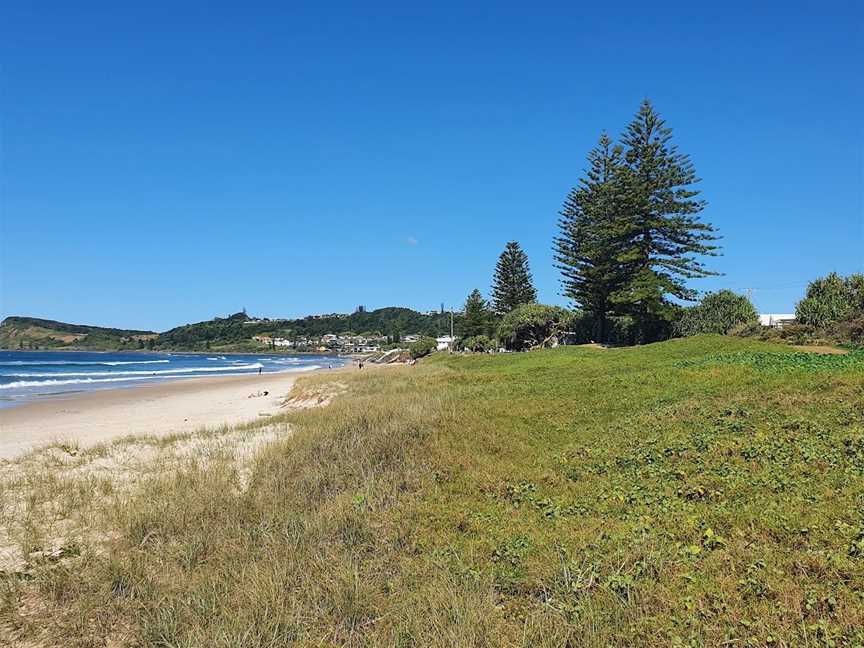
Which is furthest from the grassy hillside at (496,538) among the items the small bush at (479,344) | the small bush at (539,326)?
the small bush at (479,344)

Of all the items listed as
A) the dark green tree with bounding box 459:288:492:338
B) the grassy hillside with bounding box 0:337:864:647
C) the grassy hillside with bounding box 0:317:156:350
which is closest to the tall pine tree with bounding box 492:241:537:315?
the dark green tree with bounding box 459:288:492:338

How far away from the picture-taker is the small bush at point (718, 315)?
86.6ft

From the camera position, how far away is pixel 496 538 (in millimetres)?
4566

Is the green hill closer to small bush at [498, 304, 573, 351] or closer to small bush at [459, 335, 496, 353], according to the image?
small bush at [459, 335, 496, 353]

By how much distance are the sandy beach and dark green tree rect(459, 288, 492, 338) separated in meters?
31.1

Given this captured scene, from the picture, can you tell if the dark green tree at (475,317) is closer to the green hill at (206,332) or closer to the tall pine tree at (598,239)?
the tall pine tree at (598,239)

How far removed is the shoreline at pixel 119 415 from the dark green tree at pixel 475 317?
31146 millimetres

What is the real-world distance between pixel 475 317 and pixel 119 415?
1622 inches

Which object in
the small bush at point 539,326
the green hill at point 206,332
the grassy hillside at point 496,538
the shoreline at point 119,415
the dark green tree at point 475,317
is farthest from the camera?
the green hill at point 206,332

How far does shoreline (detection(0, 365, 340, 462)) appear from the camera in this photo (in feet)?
44.3

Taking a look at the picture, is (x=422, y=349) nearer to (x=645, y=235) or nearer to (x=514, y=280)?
(x=514, y=280)

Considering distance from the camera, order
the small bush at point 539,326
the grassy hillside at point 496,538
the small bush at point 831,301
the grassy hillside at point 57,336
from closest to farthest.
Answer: the grassy hillside at point 496,538, the small bush at point 831,301, the small bush at point 539,326, the grassy hillside at point 57,336

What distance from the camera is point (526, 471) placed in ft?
20.4

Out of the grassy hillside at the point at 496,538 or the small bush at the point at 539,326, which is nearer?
the grassy hillside at the point at 496,538
